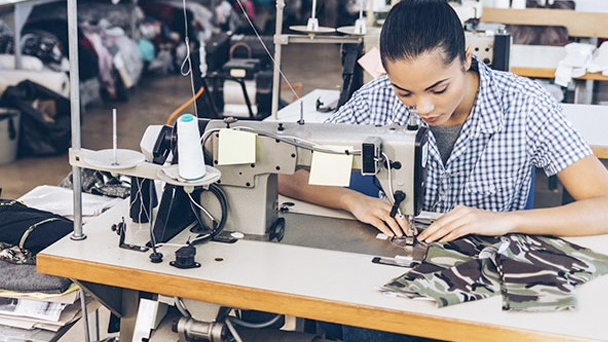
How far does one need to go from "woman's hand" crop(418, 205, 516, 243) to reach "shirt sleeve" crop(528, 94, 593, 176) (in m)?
0.21

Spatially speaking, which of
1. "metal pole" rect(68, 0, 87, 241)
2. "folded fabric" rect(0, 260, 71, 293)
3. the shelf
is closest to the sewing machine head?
"metal pole" rect(68, 0, 87, 241)

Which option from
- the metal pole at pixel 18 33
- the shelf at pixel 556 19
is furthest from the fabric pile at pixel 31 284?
the shelf at pixel 556 19

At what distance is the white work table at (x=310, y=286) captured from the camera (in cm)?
140

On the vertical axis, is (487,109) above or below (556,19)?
Answer: below

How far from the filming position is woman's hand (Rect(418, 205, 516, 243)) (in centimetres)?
171

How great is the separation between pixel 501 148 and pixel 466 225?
0.28 m

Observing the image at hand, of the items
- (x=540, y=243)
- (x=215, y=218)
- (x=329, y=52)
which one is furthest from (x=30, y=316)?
(x=329, y=52)

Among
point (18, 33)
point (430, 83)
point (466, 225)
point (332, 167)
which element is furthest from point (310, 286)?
point (18, 33)

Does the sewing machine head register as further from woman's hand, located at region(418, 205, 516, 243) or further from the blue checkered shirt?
the blue checkered shirt

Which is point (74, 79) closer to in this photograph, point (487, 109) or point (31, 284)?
point (31, 284)

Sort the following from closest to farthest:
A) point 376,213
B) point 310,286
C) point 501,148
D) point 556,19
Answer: point 310,286
point 376,213
point 501,148
point 556,19

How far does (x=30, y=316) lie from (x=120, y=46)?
417cm

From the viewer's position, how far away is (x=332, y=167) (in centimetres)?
169

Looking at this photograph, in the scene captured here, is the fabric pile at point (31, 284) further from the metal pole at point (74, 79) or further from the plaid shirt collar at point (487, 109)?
the plaid shirt collar at point (487, 109)
